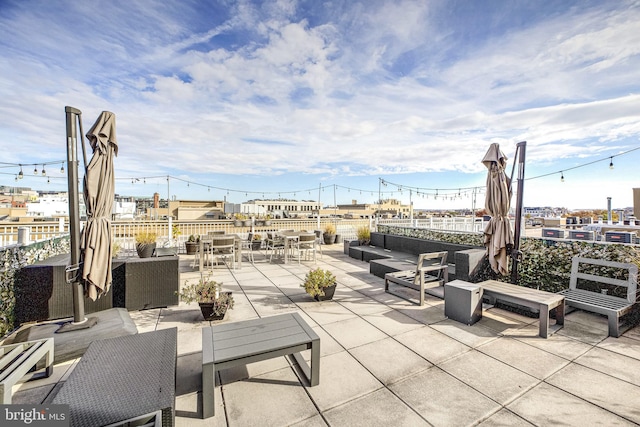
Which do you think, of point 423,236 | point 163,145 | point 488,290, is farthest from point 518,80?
point 163,145

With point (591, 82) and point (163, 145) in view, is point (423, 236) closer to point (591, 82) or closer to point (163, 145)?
point (591, 82)

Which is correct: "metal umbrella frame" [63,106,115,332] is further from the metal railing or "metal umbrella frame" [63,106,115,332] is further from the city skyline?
the metal railing

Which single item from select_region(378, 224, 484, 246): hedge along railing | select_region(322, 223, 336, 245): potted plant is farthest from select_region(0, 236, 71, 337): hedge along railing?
select_region(322, 223, 336, 245): potted plant

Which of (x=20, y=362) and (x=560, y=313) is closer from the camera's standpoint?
(x=20, y=362)

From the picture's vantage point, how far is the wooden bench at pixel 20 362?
156 cm

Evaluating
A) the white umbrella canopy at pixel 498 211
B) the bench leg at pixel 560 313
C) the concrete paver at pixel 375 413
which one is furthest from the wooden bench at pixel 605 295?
the concrete paver at pixel 375 413

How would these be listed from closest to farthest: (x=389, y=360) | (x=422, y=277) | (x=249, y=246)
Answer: (x=389, y=360) < (x=422, y=277) < (x=249, y=246)

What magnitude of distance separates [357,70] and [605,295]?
7978mm

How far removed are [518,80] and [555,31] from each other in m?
1.47

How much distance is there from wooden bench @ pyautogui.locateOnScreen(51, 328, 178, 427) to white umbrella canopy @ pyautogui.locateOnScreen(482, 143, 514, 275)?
4.54 m

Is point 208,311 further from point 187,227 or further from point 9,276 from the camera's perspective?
point 187,227

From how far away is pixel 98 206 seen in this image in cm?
288

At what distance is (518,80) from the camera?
6.96 metres

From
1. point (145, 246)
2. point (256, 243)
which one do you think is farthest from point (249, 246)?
point (145, 246)
